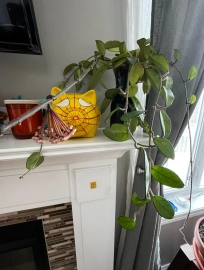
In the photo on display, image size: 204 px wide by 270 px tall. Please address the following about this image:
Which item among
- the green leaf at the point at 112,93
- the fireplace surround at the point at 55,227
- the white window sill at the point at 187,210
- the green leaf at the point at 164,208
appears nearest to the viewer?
the green leaf at the point at 164,208

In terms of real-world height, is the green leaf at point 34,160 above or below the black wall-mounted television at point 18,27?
below

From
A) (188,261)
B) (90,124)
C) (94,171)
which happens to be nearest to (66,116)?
(90,124)

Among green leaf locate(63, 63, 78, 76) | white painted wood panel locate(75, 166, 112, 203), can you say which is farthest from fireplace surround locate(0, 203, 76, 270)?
green leaf locate(63, 63, 78, 76)

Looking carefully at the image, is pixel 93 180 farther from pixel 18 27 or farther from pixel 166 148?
pixel 18 27

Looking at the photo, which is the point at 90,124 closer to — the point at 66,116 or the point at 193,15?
the point at 66,116

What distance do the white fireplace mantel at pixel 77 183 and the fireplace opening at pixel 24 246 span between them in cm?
15

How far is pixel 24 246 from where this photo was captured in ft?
2.22

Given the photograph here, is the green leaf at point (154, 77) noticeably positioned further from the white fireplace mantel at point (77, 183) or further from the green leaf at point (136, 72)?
the white fireplace mantel at point (77, 183)

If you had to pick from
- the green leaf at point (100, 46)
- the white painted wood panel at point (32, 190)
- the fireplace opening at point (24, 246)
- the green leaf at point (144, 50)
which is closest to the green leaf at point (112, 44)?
the green leaf at point (100, 46)

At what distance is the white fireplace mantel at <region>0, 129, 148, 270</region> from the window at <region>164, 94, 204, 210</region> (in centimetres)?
68

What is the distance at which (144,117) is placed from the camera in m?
0.65

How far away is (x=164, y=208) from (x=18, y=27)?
0.71 metres

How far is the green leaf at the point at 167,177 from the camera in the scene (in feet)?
1.33

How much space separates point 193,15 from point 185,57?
0.14m
